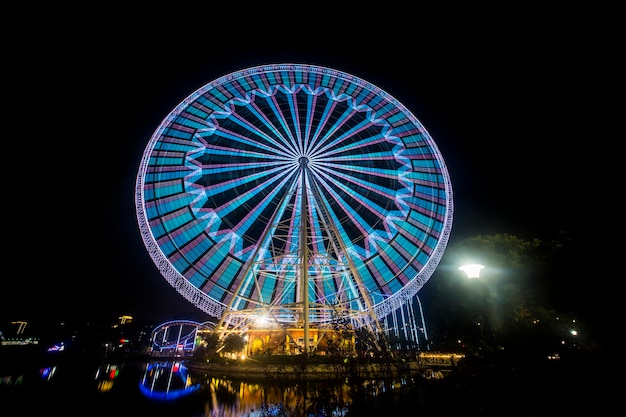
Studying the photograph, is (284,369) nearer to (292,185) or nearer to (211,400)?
(211,400)

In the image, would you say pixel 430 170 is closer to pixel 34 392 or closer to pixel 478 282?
pixel 478 282

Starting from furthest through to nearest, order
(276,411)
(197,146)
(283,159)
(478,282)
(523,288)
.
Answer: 1. (283,159)
2. (197,146)
3. (523,288)
4. (478,282)
5. (276,411)

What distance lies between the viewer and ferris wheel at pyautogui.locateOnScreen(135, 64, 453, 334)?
16.5m

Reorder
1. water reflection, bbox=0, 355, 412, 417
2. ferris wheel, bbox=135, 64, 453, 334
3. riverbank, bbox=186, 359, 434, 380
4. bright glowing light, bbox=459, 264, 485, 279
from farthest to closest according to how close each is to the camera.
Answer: ferris wheel, bbox=135, 64, 453, 334
riverbank, bbox=186, 359, 434, 380
bright glowing light, bbox=459, 264, 485, 279
water reflection, bbox=0, 355, 412, 417

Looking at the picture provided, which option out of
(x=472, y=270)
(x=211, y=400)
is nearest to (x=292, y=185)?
(x=211, y=400)

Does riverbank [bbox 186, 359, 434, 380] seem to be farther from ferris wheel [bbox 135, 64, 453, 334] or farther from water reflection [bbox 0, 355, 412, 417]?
ferris wheel [bbox 135, 64, 453, 334]

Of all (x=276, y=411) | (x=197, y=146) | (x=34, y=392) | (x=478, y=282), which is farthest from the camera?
(x=197, y=146)

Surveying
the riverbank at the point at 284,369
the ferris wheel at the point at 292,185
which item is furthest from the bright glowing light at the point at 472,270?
the ferris wheel at the point at 292,185

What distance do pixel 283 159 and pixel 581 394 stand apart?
1655cm

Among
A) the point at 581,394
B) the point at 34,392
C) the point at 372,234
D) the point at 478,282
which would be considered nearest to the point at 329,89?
the point at 372,234

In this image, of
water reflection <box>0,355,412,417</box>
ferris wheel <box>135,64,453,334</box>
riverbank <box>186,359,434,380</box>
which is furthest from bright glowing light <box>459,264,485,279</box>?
ferris wheel <box>135,64,453,334</box>

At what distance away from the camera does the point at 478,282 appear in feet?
24.3

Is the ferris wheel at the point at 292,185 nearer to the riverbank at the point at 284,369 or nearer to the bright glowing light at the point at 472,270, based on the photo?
the riverbank at the point at 284,369

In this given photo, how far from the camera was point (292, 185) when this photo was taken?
1941 centimetres
